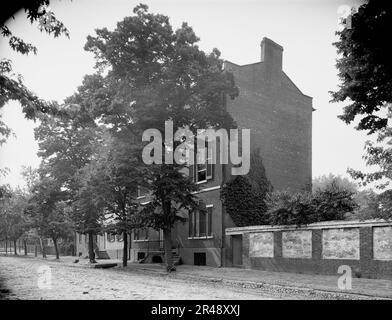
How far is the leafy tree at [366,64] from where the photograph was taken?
8.86m

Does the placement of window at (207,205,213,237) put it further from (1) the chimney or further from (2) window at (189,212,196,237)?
(1) the chimney

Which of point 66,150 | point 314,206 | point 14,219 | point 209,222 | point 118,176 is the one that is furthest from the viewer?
point 14,219

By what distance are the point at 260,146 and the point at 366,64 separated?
18.4 metres

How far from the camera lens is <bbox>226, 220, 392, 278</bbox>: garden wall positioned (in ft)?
53.6

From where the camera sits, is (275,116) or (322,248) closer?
(322,248)

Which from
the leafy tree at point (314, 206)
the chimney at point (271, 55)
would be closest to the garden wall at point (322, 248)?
the leafy tree at point (314, 206)

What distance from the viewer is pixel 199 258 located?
27.2 metres

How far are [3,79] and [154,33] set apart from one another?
14118mm

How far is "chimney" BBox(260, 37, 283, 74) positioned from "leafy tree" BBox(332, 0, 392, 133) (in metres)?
19.5

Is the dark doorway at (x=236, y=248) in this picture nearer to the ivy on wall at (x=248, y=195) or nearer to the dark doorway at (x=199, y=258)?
the ivy on wall at (x=248, y=195)

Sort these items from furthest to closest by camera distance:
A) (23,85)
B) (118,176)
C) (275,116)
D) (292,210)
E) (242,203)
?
(275,116)
(242,203)
(118,176)
(292,210)
(23,85)

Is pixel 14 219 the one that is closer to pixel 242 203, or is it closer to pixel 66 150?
pixel 66 150

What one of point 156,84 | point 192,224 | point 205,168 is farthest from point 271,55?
point 192,224
